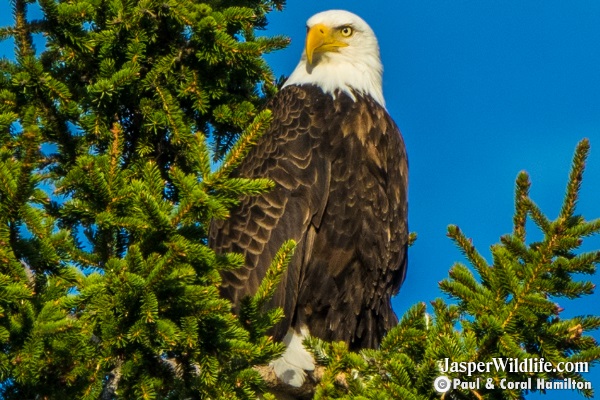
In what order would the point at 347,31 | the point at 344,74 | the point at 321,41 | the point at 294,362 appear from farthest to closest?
the point at 347,31
the point at 321,41
the point at 344,74
the point at 294,362

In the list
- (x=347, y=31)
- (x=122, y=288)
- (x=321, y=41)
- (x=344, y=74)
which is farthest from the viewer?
(x=347, y=31)

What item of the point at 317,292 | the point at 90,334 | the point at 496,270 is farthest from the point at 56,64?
A: the point at 496,270

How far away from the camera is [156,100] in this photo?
15.4ft

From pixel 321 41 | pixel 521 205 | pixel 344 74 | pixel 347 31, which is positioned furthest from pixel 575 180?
pixel 347 31

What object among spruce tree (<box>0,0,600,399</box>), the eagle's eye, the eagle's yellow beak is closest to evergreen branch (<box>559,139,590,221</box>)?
spruce tree (<box>0,0,600,399</box>)

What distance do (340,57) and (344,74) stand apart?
0.24 metres

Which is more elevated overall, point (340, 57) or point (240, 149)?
point (340, 57)

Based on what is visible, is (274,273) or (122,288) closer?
(122,288)

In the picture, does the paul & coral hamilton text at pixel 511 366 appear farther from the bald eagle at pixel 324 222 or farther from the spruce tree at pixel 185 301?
the bald eagle at pixel 324 222

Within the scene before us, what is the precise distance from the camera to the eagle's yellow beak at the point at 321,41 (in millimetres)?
5652

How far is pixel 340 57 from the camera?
584 centimetres

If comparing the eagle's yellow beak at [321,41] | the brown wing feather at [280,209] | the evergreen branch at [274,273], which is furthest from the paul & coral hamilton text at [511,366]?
the eagle's yellow beak at [321,41]

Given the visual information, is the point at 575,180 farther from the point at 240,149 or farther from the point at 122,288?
the point at 122,288

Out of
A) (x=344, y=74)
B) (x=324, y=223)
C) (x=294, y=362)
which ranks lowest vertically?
(x=294, y=362)
